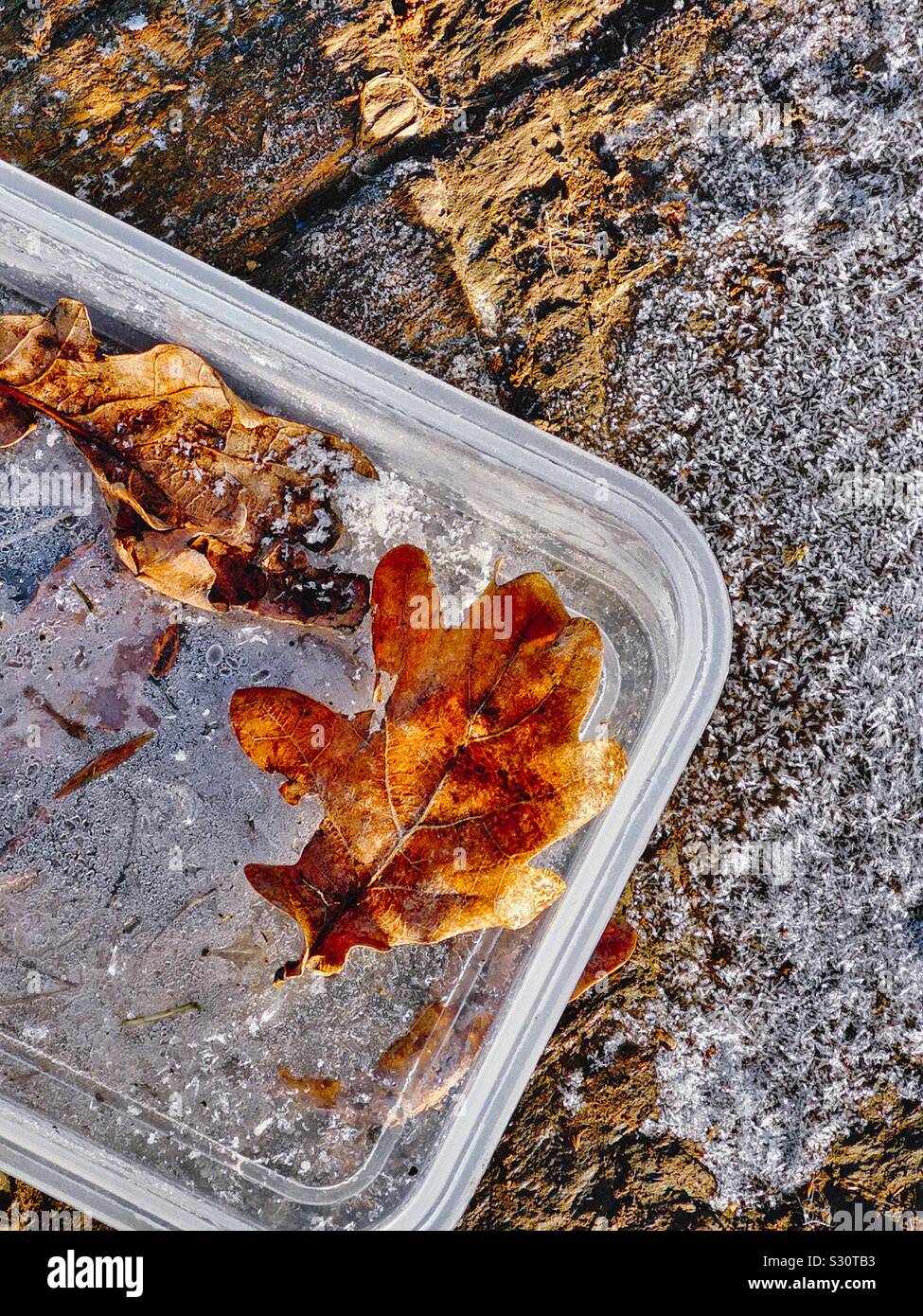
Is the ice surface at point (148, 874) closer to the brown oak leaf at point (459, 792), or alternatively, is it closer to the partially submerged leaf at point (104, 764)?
the partially submerged leaf at point (104, 764)

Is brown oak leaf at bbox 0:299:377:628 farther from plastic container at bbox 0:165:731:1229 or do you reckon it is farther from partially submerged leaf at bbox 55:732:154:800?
partially submerged leaf at bbox 55:732:154:800

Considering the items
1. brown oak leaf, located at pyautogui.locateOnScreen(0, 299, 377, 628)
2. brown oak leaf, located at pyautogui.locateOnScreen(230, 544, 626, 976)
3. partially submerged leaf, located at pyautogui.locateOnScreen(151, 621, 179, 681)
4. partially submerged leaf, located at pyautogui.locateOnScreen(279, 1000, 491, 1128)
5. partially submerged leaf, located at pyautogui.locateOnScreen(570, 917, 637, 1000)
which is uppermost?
brown oak leaf, located at pyautogui.locateOnScreen(0, 299, 377, 628)

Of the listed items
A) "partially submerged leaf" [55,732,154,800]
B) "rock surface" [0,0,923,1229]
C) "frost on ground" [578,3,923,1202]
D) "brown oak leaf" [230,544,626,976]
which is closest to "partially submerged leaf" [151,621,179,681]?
"partially submerged leaf" [55,732,154,800]

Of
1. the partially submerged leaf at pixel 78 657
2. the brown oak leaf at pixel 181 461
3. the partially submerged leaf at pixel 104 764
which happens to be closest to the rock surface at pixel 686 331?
the brown oak leaf at pixel 181 461

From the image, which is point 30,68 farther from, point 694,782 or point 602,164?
point 694,782
